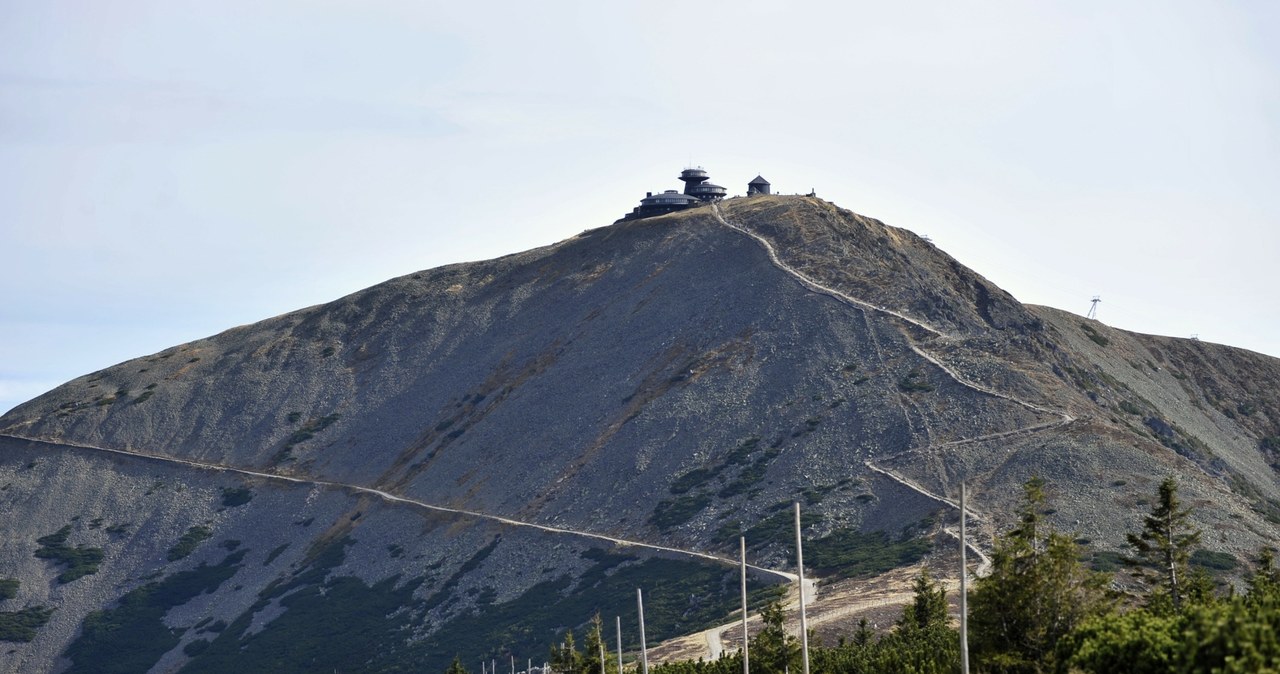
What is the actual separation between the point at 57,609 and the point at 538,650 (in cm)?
6019

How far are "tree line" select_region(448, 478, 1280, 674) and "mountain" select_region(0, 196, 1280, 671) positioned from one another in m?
30.6

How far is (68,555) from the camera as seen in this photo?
6014 inches

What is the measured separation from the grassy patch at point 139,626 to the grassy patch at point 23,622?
4448mm

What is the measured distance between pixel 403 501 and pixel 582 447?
60.2 feet

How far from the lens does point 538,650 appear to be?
11012 cm

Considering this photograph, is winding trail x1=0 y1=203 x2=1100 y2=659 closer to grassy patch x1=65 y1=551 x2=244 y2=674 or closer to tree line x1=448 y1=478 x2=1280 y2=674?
grassy patch x1=65 y1=551 x2=244 y2=674

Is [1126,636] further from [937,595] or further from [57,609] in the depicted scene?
[57,609]

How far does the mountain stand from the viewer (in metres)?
115

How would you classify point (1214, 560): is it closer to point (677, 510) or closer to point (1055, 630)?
point (677, 510)

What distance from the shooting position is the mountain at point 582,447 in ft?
379

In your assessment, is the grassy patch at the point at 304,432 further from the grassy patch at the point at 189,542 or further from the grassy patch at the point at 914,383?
the grassy patch at the point at 914,383

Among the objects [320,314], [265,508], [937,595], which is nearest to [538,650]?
[937,595]

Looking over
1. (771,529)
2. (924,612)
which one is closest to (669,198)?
(771,529)

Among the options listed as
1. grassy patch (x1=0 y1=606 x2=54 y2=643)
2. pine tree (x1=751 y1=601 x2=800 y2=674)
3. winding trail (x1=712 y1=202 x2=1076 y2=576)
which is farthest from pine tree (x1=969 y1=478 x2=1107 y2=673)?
grassy patch (x1=0 y1=606 x2=54 y2=643)
